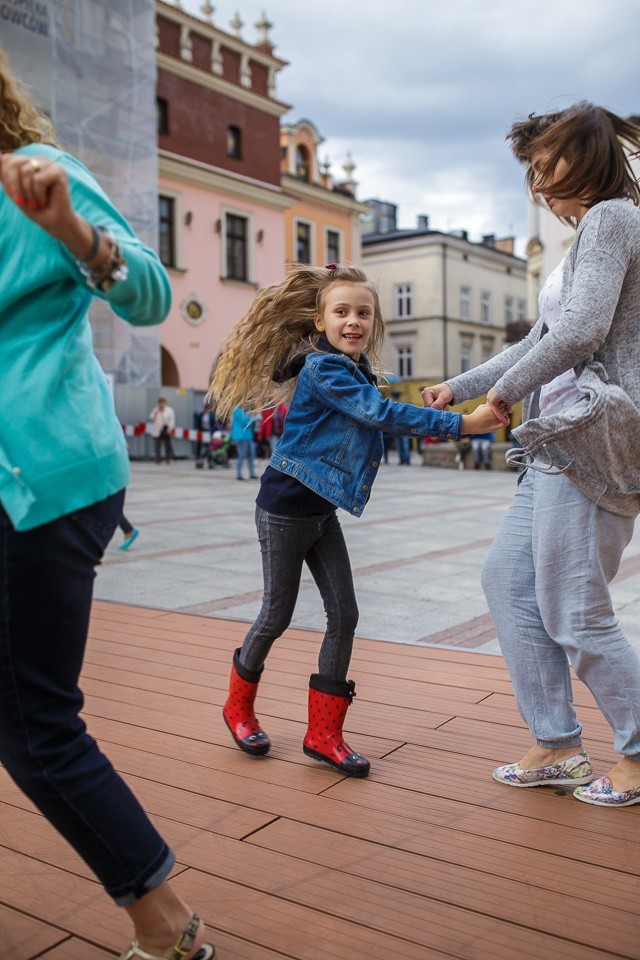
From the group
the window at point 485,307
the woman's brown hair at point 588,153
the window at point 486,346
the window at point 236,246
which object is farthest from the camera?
the window at point 485,307

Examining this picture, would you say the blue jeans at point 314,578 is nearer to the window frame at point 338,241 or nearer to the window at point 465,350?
the window frame at point 338,241

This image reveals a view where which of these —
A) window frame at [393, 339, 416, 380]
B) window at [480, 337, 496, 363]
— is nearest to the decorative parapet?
window frame at [393, 339, 416, 380]

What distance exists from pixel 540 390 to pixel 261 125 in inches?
1211

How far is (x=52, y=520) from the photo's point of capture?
1582 mm

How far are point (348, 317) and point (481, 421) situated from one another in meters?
0.54

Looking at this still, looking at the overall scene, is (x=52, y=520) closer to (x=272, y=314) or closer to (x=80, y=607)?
(x=80, y=607)

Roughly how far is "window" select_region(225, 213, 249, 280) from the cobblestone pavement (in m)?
18.6

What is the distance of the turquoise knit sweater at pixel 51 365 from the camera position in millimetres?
1576

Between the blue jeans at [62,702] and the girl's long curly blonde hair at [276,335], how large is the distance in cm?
135

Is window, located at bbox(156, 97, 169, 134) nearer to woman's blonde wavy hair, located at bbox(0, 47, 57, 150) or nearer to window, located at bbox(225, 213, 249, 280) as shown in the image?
window, located at bbox(225, 213, 249, 280)

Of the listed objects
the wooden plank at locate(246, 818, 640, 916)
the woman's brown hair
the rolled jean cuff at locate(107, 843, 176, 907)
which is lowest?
the wooden plank at locate(246, 818, 640, 916)

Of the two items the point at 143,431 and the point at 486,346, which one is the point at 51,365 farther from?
the point at 486,346

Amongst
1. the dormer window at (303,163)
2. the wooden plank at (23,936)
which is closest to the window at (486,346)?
the dormer window at (303,163)

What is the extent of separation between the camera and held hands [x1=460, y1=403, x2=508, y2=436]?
2.48 meters
